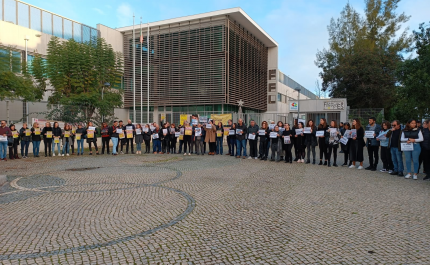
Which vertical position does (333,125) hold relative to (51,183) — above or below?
above

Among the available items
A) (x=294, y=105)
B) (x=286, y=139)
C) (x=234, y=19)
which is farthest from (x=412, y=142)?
(x=234, y=19)

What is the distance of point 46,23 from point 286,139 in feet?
102

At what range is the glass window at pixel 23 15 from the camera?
30.7 m

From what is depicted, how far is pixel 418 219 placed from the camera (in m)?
5.71

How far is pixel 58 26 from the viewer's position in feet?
112

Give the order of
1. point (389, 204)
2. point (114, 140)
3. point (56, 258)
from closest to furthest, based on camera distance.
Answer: point (56, 258)
point (389, 204)
point (114, 140)

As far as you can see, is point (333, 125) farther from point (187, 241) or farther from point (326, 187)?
point (187, 241)

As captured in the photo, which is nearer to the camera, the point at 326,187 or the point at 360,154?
the point at 326,187

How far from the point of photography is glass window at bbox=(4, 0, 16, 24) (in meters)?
29.7

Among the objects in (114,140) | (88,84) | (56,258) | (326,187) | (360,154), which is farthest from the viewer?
(88,84)

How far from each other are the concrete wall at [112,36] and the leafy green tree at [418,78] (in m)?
31.3

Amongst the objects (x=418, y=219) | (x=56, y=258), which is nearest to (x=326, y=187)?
(x=418, y=219)

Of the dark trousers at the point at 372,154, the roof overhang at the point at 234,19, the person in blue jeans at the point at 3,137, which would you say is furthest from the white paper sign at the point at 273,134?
the roof overhang at the point at 234,19

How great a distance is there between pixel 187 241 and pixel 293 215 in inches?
92.0
